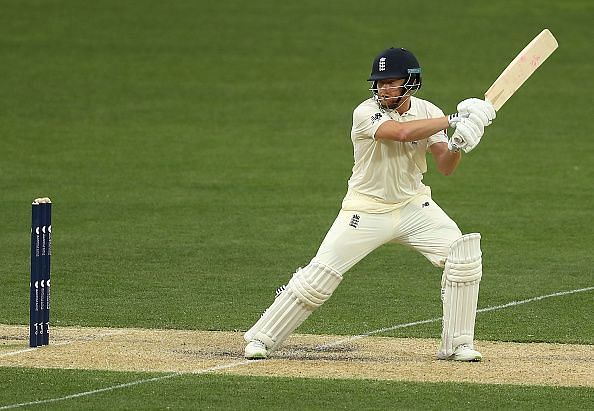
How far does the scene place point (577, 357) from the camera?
938cm

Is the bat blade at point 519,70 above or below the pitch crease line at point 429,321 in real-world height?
above

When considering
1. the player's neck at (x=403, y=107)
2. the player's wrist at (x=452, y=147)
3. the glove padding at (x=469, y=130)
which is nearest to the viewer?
Result: the glove padding at (x=469, y=130)

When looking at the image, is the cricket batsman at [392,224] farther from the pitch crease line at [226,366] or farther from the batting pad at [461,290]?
the pitch crease line at [226,366]

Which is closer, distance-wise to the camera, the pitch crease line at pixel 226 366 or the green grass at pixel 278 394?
the green grass at pixel 278 394

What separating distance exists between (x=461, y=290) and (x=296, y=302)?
105 centimetres

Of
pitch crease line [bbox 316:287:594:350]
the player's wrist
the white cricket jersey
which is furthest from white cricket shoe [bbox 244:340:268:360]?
the player's wrist

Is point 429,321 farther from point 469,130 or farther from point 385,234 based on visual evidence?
point 469,130

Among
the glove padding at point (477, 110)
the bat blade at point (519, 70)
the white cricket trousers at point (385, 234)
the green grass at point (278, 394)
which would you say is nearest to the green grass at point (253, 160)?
the green grass at point (278, 394)

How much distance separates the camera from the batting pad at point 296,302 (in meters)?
9.11

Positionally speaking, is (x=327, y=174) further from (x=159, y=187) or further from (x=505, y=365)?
(x=505, y=365)

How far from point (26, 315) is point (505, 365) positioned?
383 cm

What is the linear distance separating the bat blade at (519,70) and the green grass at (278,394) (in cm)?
193

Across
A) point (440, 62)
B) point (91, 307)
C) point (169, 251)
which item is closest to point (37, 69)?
point (440, 62)

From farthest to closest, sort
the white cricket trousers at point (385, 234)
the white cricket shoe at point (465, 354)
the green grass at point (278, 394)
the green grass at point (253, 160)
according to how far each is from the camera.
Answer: the green grass at point (253, 160), the white cricket trousers at point (385, 234), the white cricket shoe at point (465, 354), the green grass at point (278, 394)
